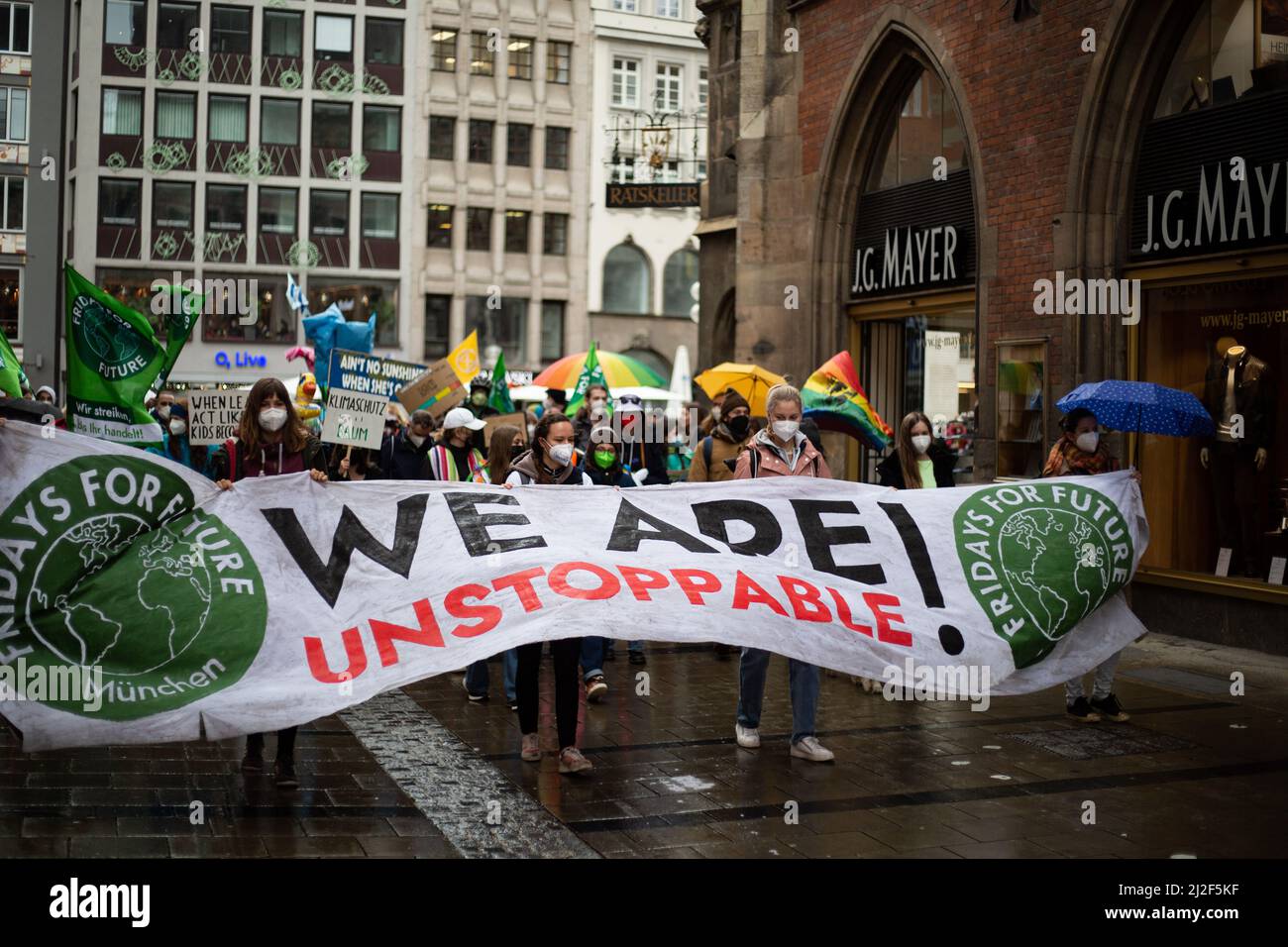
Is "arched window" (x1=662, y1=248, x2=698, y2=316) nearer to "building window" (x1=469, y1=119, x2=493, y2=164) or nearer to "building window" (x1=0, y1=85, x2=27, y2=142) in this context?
"building window" (x1=469, y1=119, x2=493, y2=164)

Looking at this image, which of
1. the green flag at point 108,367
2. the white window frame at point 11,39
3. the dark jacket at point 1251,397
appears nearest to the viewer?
the green flag at point 108,367

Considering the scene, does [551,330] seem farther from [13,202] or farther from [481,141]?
[13,202]

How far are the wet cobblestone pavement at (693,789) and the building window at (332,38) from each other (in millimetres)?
51424

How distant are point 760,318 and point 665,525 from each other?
37.0ft

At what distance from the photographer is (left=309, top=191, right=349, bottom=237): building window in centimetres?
5706

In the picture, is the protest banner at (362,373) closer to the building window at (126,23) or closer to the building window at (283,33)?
the building window at (283,33)

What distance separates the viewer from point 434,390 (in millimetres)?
14992

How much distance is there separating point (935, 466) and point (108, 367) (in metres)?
6.14

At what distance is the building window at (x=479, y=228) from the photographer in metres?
58.1

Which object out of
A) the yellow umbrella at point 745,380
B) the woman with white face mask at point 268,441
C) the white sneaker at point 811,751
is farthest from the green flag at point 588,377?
the white sneaker at point 811,751

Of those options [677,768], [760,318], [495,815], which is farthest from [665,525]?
[760,318]

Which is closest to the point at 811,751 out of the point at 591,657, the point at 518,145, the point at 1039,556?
the point at 1039,556

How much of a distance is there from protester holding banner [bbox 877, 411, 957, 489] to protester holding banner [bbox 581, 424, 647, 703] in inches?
81.7

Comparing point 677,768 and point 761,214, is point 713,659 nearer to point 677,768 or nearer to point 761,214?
point 677,768
